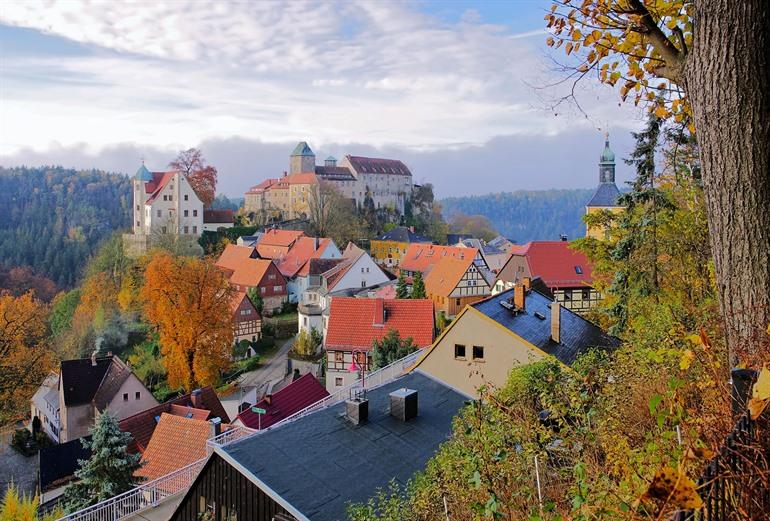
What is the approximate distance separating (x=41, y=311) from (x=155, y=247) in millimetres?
15451

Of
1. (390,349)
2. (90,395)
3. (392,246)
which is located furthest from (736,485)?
(392,246)

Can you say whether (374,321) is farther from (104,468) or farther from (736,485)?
(736,485)

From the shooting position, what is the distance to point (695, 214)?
16938mm

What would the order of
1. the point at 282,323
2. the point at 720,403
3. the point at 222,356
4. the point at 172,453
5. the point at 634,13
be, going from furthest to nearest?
the point at 282,323
the point at 222,356
the point at 172,453
the point at 634,13
the point at 720,403

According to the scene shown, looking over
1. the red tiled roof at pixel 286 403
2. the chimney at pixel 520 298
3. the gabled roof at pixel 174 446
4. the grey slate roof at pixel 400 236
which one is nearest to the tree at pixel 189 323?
the red tiled roof at pixel 286 403

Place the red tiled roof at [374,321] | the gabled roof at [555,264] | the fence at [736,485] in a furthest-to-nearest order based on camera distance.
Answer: the gabled roof at [555,264], the red tiled roof at [374,321], the fence at [736,485]

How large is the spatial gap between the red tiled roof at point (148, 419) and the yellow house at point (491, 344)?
1175 cm

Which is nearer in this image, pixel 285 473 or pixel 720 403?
pixel 720 403

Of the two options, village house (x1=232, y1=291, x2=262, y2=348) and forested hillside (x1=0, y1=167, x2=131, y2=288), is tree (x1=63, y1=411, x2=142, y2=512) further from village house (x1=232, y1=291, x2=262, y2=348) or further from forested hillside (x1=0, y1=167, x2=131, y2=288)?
forested hillside (x1=0, y1=167, x2=131, y2=288)

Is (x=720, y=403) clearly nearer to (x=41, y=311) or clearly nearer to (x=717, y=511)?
(x=717, y=511)

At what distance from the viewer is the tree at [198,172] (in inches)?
2874

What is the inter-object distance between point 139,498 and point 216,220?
59721 mm

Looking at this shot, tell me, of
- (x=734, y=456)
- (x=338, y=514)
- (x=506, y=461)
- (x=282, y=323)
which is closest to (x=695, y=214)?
(x=338, y=514)

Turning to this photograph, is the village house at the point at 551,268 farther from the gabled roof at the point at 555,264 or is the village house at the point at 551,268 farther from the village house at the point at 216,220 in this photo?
the village house at the point at 216,220
